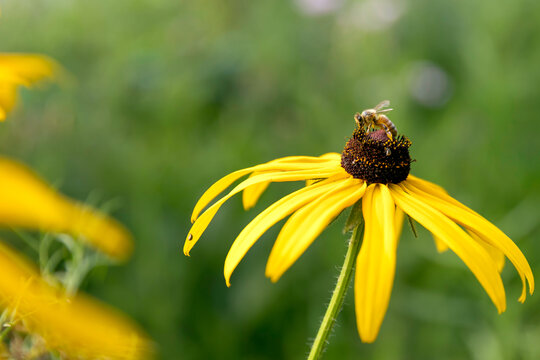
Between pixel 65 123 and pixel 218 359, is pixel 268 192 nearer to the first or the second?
pixel 218 359

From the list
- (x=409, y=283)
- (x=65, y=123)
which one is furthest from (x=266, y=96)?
(x=409, y=283)

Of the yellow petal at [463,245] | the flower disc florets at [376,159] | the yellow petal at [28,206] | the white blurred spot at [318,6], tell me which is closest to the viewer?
the yellow petal at [28,206]

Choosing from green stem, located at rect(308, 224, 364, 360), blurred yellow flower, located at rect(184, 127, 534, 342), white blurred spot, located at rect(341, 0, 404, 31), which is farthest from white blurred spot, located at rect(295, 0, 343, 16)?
green stem, located at rect(308, 224, 364, 360)

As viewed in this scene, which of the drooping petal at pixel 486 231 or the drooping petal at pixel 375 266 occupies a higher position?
the drooping petal at pixel 486 231

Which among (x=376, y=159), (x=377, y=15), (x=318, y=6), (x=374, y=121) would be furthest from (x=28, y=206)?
(x=318, y=6)

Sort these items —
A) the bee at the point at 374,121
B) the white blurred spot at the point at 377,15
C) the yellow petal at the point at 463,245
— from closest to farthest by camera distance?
the yellow petal at the point at 463,245 → the bee at the point at 374,121 → the white blurred spot at the point at 377,15

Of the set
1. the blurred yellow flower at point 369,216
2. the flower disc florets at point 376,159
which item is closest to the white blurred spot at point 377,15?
the blurred yellow flower at point 369,216

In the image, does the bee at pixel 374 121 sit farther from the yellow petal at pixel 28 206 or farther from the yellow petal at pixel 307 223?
the yellow petal at pixel 28 206

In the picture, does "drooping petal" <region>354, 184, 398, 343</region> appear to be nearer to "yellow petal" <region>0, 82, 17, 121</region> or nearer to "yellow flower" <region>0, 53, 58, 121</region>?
"yellow flower" <region>0, 53, 58, 121</region>
